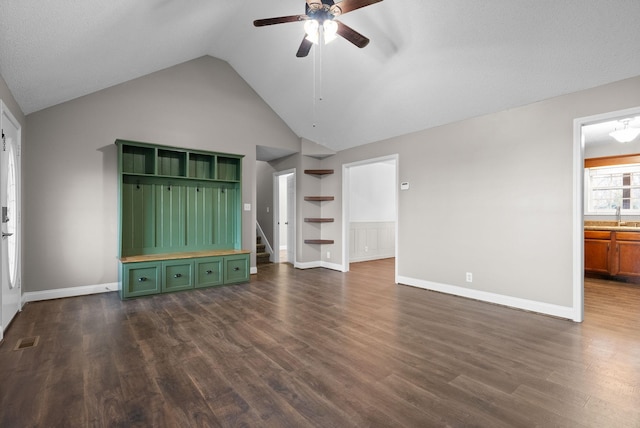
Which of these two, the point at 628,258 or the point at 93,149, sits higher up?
the point at 93,149

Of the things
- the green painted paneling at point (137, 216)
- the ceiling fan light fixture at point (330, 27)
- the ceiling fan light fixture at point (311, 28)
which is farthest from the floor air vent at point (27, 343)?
the ceiling fan light fixture at point (330, 27)

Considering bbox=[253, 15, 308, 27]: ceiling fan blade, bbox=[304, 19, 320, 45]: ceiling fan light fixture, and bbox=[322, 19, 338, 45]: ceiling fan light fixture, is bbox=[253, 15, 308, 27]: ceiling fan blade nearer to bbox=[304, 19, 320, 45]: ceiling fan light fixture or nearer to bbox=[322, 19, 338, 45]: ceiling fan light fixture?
bbox=[304, 19, 320, 45]: ceiling fan light fixture

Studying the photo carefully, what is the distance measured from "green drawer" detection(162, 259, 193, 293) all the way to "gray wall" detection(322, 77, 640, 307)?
10.8ft

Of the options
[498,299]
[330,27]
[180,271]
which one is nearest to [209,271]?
[180,271]

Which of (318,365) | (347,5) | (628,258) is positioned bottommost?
(318,365)

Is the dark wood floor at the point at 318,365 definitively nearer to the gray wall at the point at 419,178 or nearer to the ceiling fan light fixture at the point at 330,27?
the gray wall at the point at 419,178

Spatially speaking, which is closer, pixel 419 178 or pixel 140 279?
pixel 140 279

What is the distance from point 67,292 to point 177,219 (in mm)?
1680

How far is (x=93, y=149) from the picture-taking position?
14.0ft

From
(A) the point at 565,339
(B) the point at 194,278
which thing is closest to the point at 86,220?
(B) the point at 194,278

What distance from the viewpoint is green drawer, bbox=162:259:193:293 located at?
13.9 feet

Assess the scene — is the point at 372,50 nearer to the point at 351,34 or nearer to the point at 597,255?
the point at 351,34

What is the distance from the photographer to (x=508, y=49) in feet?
9.94

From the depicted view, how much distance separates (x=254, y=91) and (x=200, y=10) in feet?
7.45
